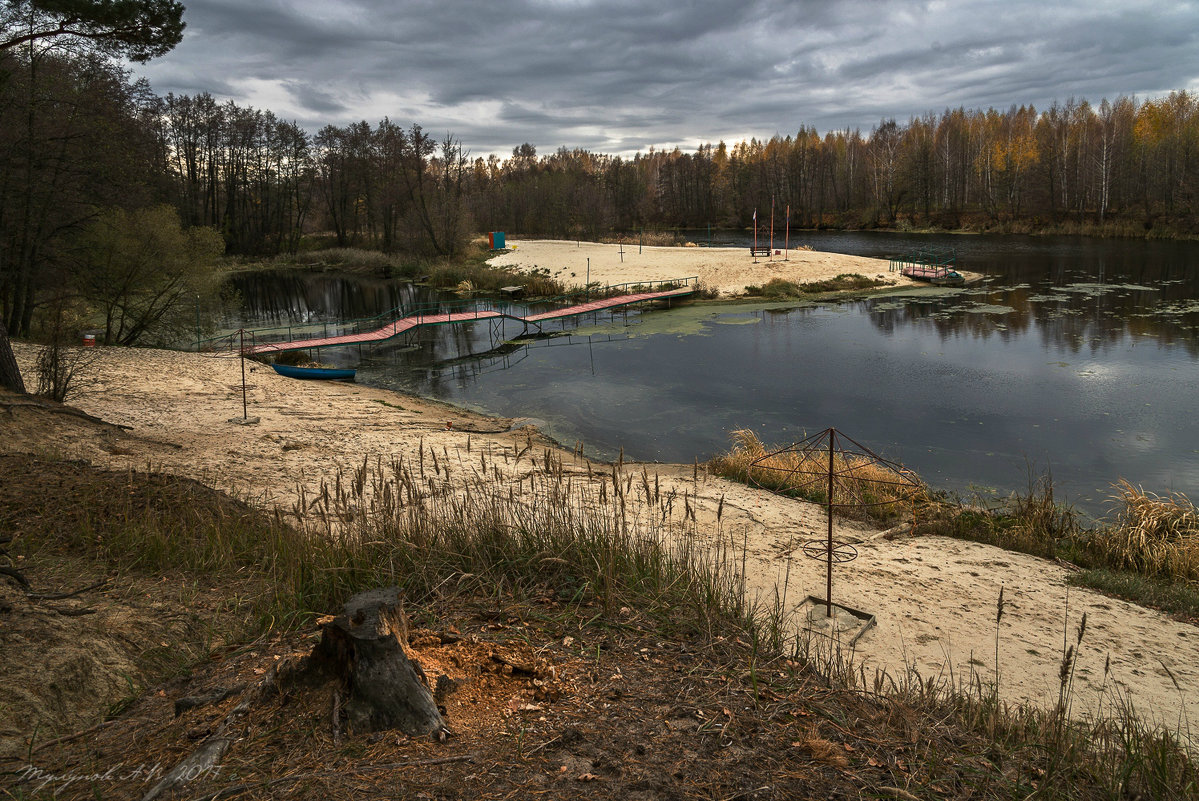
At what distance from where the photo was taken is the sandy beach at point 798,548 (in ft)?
18.7

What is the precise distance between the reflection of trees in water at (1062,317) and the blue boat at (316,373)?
56.4 ft

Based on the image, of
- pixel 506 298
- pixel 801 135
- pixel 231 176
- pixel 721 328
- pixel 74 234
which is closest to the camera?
pixel 74 234

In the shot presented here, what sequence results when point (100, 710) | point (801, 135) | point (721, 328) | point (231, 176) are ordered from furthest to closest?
point (801, 135), point (231, 176), point (721, 328), point (100, 710)

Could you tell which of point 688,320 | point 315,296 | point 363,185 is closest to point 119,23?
point 688,320

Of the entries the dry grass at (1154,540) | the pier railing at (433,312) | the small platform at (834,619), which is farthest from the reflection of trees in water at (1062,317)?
the small platform at (834,619)

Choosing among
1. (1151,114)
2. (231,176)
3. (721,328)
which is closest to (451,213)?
(231,176)

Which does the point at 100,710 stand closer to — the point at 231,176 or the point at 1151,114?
the point at 231,176

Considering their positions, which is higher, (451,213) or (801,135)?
(801,135)

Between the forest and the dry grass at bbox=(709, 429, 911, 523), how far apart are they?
33.8 ft

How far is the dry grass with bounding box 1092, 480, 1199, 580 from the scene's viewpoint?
815 cm

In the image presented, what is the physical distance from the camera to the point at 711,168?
89.2m

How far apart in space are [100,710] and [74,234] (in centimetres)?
2098

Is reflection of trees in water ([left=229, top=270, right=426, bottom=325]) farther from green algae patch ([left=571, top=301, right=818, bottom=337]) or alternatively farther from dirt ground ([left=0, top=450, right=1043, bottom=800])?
dirt ground ([left=0, top=450, right=1043, bottom=800])

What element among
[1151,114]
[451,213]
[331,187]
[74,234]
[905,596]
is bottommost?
[905,596]
